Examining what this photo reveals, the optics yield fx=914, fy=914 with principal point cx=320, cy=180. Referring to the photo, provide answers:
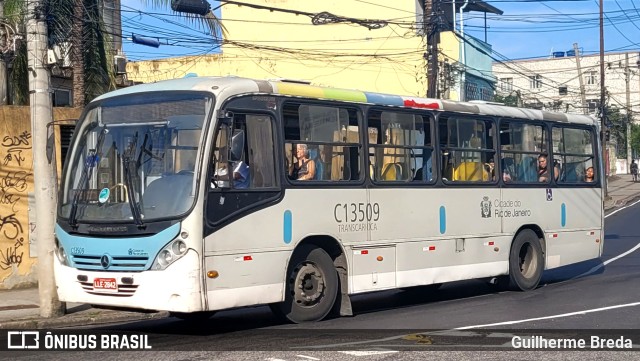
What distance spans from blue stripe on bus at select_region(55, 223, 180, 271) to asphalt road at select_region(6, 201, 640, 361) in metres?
0.94

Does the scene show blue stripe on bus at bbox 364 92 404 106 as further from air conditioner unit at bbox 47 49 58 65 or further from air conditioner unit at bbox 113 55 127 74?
air conditioner unit at bbox 113 55 127 74

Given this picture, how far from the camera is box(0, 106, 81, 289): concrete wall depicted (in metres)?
16.3

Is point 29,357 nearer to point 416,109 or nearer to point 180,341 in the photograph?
point 180,341

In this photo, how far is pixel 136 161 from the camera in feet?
34.0

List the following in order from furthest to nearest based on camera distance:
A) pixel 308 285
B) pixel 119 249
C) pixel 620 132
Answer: pixel 620 132, pixel 308 285, pixel 119 249

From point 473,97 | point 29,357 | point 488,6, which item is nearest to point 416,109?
point 29,357

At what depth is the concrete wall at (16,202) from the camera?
16.3 metres

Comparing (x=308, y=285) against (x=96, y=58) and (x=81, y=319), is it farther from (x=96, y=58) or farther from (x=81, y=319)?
(x=96, y=58)

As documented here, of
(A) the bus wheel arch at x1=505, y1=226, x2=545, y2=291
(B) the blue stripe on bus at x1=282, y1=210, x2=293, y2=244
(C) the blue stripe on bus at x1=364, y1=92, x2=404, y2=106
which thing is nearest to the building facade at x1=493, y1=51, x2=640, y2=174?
(A) the bus wheel arch at x1=505, y1=226, x2=545, y2=291

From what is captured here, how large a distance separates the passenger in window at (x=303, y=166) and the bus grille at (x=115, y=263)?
2.37m

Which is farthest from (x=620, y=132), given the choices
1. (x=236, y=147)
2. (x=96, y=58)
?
(x=236, y=147)

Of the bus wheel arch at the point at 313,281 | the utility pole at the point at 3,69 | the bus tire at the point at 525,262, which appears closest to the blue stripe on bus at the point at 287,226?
the bus wheel arch at the point at 313,281

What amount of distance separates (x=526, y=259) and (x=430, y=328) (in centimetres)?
539

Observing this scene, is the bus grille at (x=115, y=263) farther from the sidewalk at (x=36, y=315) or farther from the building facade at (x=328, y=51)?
the building facade at (x=328, y=51)
